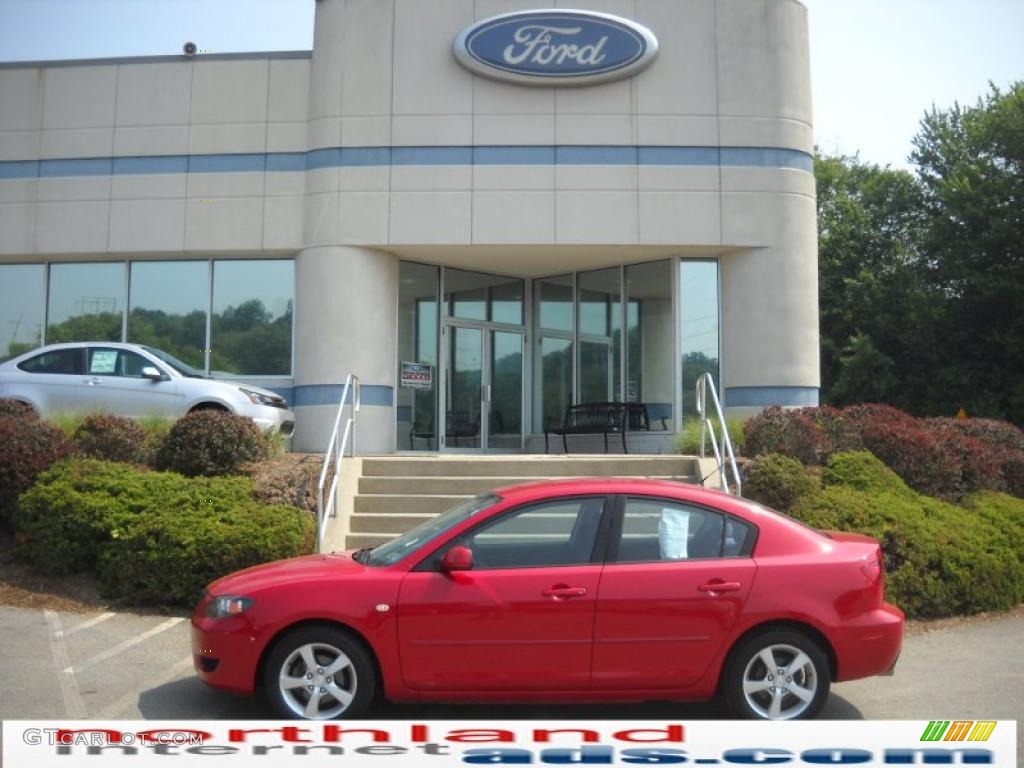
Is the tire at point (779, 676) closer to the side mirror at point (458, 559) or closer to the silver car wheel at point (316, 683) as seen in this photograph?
the side mirror at point (458, 559)

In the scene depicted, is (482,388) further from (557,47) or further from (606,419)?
(557,47)

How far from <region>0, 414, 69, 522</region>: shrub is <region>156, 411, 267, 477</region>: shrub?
1130 millimetres

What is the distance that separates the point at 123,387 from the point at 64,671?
6.68 meters

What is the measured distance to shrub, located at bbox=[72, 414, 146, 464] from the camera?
11172 millimetres

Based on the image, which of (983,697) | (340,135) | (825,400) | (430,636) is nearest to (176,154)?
(340,135)

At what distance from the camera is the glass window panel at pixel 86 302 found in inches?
639

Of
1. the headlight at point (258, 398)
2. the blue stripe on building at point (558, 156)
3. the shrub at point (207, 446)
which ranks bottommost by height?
the shrub at point (207, 446)

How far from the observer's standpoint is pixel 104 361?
13109 mm

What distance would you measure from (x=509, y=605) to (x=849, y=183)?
2952 centimetres

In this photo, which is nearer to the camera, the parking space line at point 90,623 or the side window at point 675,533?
the side window at point 675,533

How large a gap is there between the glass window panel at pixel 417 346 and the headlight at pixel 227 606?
33.5 feet

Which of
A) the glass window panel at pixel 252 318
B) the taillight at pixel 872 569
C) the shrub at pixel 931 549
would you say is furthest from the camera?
the glass window panel at pixel 252 318

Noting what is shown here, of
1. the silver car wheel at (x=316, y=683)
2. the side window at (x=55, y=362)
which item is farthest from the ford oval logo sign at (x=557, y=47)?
the silver car wheel at (x=316, y=683)

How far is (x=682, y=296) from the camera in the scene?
15617mm
